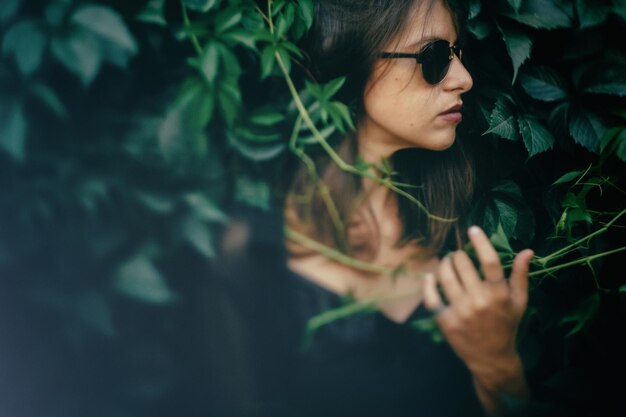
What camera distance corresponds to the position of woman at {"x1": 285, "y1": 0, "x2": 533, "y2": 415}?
1.06 metres

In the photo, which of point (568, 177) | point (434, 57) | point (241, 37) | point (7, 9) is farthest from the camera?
point (568, 177)

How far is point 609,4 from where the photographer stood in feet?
3.73

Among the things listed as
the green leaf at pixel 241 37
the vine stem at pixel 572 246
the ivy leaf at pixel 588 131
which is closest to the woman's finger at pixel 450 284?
the vine stem at pixel 572 246

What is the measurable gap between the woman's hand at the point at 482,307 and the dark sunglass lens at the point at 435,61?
354 mm

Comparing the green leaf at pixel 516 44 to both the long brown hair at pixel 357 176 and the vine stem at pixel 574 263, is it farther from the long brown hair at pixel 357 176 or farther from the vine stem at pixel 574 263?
the vine stem at pixel 574 263

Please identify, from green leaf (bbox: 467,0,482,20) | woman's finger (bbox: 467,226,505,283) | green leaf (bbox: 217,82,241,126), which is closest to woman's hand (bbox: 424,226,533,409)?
woman's finger (bbox: 467,226,505,283)

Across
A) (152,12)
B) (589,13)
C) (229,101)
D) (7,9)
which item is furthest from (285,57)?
(589,13)

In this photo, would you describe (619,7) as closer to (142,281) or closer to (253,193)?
(253,193)

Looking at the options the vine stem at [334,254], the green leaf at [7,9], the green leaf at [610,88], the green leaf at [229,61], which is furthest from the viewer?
the green leaf at [610,88]

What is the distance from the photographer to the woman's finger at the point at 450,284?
1143mm

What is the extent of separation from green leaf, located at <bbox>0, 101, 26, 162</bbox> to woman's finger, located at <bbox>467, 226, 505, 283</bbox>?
0.94m

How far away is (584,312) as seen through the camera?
1.24 m

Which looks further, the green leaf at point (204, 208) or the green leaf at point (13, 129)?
the green leaf at point (204, 208)

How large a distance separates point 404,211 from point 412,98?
26 centimetres
